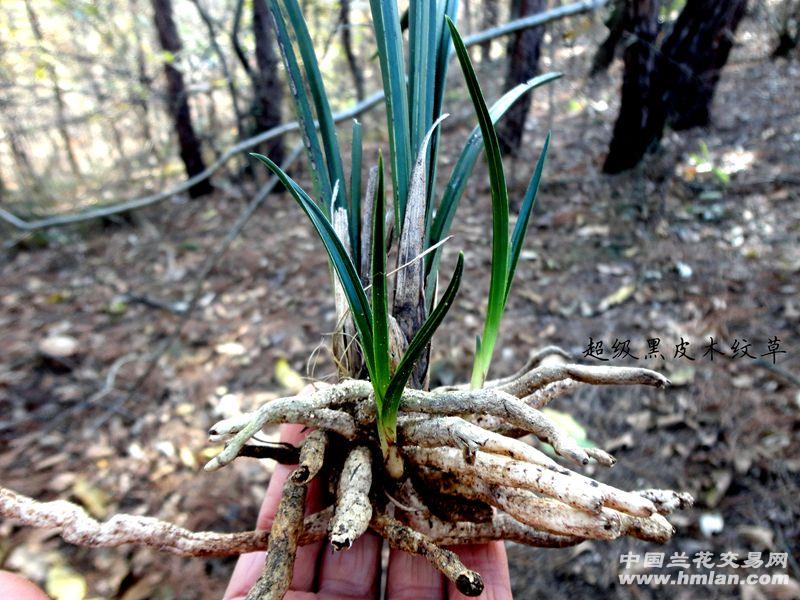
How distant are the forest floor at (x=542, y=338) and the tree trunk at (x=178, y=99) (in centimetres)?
65

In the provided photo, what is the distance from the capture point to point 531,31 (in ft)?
9.23

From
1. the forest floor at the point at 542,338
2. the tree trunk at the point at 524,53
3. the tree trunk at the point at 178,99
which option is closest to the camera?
the forest floor at the point at 542,338

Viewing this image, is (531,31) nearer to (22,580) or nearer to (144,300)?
(144,300)

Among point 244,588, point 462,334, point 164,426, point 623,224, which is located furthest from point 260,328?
point 623,224

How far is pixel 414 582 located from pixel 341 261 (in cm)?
63

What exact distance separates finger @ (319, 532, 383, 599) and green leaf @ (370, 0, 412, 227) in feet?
Answer: 2.04

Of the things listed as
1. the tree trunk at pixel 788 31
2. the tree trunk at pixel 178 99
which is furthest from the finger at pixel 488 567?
the tree trunk at pixel 788 31

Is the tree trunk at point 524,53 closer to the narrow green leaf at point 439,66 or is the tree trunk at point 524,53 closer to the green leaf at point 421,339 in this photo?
the narrow green leaf at point 439,66

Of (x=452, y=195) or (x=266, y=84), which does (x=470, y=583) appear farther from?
(x=266, y=84)

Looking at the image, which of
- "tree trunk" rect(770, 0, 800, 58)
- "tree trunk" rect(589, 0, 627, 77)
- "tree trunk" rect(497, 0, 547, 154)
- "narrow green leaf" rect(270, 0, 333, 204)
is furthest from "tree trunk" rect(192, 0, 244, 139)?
"tree trunk" rect(770, 0, 800, 58)

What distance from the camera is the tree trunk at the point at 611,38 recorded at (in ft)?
7.79

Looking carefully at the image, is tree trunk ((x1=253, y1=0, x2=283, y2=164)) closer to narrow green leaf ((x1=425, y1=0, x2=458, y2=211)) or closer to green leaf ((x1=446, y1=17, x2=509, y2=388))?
narrow green leaf ((x1=425, y1=0, x2=458, y2=211))

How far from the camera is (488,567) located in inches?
36.8

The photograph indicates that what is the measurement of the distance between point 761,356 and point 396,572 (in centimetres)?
150
